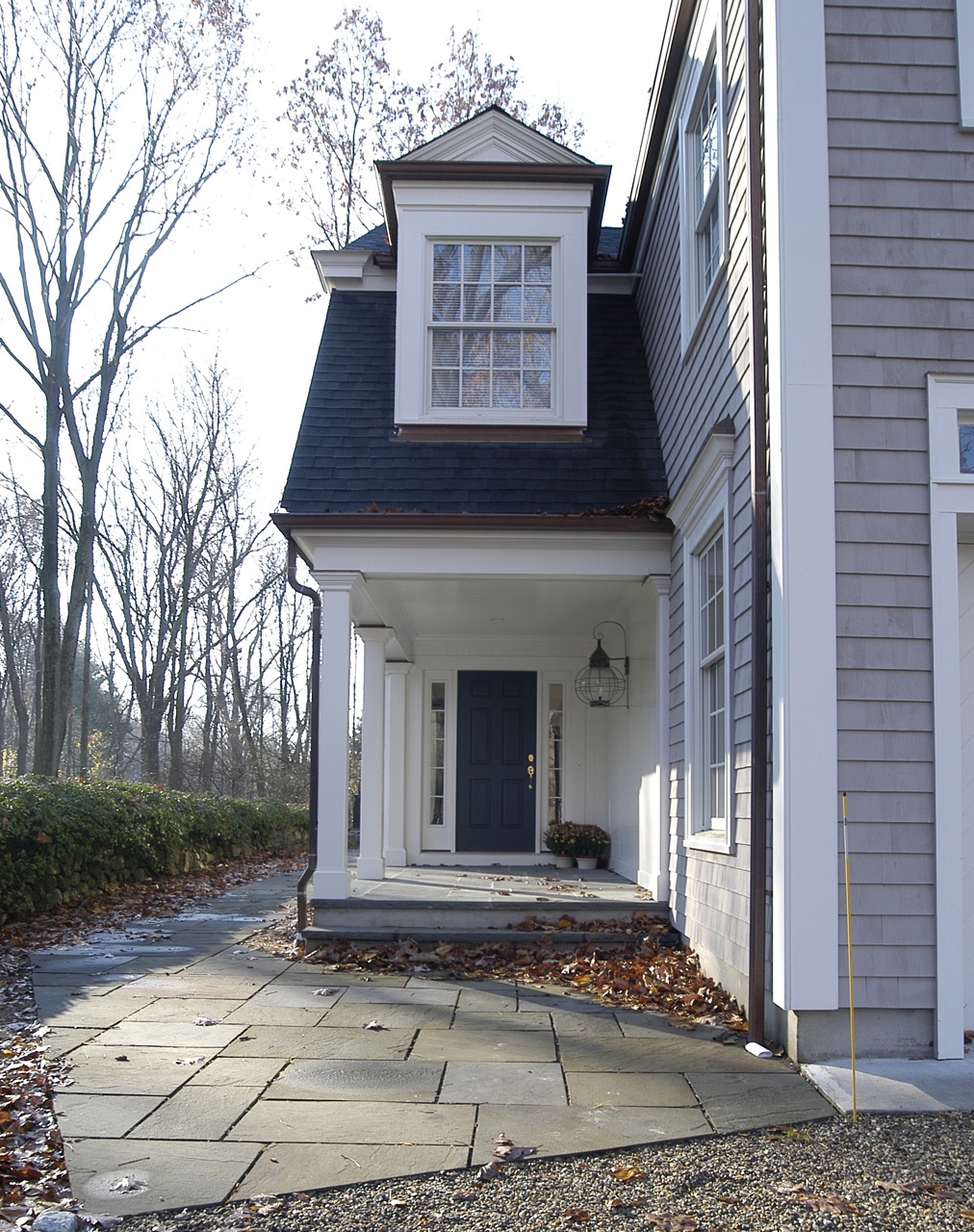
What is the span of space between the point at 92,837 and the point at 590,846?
15.5 ft

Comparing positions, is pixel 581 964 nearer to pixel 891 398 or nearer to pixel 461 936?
pixel 461 936

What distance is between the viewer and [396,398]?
867 centimetres

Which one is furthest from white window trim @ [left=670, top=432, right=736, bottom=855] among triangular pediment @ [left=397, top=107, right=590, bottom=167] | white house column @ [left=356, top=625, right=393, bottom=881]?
white house column @ [left=356, top=625, right=393, bottom=881]

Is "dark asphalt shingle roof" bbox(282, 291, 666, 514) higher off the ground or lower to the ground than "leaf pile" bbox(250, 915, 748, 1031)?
higher

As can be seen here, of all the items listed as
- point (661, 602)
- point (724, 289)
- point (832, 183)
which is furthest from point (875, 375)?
point (661, 602)

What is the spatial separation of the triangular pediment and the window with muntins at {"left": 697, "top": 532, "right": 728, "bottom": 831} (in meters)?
4.06

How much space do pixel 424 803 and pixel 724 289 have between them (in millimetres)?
7184

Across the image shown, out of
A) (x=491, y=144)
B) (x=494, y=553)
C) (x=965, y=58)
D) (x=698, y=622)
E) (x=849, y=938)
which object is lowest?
(x=849, y=938)

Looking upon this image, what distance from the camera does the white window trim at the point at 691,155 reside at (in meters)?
6.36

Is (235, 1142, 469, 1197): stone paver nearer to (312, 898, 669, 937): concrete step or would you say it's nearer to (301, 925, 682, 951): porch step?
(301, 925, 682, 951): porch step

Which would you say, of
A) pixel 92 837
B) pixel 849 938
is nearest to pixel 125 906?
pixel 92 837

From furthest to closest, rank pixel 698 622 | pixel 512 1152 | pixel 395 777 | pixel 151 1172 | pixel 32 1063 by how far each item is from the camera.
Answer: pixel 395 777
pixel 698 622
pixel 32 1063
pixel 512 1152
pixel 151 1172

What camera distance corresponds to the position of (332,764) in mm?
7773

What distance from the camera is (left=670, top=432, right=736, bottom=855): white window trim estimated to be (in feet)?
19.1
